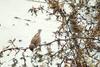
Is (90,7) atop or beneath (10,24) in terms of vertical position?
atop

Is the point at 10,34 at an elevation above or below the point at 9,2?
below

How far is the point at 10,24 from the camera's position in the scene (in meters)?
2.67

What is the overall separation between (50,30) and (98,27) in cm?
124

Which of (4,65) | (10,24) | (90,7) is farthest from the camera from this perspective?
(10,24)

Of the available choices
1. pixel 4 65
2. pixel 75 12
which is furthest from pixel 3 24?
pixel 75 12

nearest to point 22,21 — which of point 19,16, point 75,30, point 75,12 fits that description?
point 19,16

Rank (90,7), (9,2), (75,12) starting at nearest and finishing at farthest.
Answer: (75,12)
(90,7)
(9,2)

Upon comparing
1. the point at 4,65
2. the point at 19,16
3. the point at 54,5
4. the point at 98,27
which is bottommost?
the point at 4,65

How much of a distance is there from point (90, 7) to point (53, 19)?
52 cm

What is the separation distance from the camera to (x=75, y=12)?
4.90 feet

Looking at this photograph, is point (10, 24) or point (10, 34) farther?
point (10, 24)

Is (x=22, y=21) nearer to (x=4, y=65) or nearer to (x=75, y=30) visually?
(x=4, y=65)

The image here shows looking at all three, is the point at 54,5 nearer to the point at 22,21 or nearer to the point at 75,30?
the point at 75,30

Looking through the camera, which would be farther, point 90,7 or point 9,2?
point 9,2
